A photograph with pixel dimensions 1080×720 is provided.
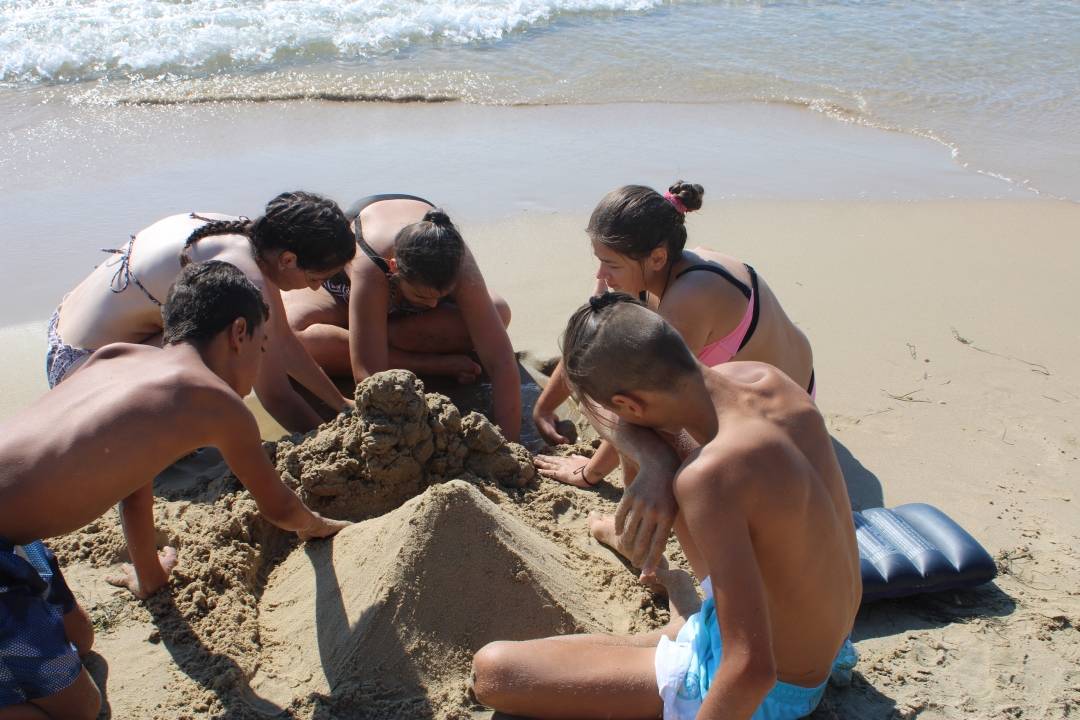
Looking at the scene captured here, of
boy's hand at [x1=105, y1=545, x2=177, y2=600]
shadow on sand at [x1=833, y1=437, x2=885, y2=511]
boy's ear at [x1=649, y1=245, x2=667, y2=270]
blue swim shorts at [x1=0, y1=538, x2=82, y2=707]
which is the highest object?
boy's ear at [x1=649, y1=245, x2=667, y2=270]

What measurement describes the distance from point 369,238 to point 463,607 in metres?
1.61

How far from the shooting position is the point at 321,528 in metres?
2.77

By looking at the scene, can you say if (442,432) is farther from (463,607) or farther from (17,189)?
(17,189)

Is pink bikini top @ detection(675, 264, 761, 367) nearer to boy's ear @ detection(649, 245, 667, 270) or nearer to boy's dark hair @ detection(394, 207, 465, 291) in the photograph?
boy's ear @ detection(649, 245, 667, 270)

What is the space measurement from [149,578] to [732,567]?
67.4 inches

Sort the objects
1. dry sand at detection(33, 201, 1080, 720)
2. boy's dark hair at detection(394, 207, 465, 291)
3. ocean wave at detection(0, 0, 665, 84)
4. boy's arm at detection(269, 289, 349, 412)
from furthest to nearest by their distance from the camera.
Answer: ocean wave at detection(0, 0, 665, 84) → boy's arm at detection(269, 289, 349, 412) → boy's dark hair at detection(394, 207, 465, 291) → dry sand at detection(33, 201, 1080, 720)

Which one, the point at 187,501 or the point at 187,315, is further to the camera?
the point at 187,501

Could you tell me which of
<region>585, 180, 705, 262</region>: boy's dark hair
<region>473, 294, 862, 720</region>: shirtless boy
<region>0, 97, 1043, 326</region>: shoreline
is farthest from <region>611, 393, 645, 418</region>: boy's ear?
<region>0, 97, 1043, 326</region>: shoreline

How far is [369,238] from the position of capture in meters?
3.59

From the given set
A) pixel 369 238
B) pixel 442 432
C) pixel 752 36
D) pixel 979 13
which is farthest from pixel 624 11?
pixel 442 432

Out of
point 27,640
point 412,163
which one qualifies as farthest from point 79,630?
point 412,163

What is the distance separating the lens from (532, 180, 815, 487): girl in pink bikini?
9.70ft

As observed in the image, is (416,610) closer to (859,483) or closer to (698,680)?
(698,680)

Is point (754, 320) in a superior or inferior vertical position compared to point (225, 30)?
inferior
